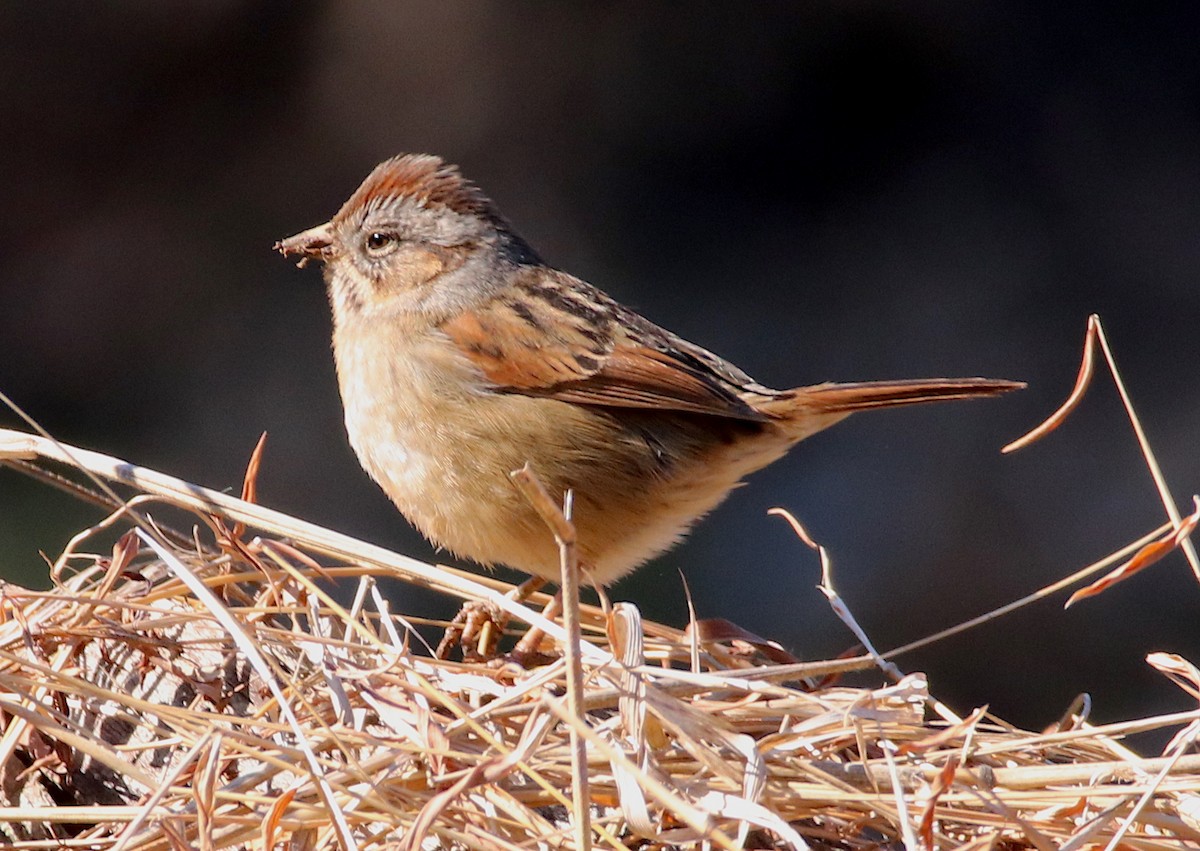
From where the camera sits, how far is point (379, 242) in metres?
3.32

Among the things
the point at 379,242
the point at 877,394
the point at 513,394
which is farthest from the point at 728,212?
the point at 513,394

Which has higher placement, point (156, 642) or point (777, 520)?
point (156, 642)

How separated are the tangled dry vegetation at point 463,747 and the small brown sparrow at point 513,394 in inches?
30.9

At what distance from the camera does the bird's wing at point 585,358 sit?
10.1 ft

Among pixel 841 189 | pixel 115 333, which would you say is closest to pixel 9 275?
pixel 115 333

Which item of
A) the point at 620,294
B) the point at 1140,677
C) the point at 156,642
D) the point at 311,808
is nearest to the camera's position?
the point at 311,808

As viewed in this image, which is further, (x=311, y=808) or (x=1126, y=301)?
(x=1126, y=301)

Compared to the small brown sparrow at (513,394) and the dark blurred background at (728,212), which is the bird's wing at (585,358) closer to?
the small brown sparrow at (513,394)

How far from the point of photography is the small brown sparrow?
293cm

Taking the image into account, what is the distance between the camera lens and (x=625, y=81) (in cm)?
629

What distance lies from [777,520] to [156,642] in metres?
3.78

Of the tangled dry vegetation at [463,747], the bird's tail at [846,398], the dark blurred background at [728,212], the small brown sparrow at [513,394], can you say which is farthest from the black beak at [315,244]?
the dark blurred background at [728,212]

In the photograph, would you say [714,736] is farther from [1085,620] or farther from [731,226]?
[731,226]

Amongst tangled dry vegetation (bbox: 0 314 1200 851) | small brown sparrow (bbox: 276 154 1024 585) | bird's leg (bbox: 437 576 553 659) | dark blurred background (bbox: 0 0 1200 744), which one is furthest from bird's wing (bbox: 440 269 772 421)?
dark blurred background (bbox: 0 0 1200 744)
